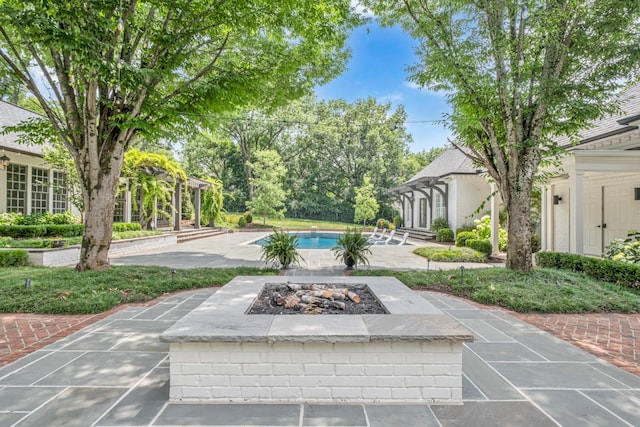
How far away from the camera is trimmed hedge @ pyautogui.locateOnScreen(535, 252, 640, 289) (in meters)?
5.90

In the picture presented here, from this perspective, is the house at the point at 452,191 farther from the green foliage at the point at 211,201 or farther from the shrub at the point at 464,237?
the green foliage at the point at 211,201

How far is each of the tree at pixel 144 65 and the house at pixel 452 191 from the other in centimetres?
896

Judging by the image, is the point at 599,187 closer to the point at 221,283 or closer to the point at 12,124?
the point at 221,283

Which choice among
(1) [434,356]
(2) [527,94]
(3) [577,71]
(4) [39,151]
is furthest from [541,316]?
(4) [39,151]

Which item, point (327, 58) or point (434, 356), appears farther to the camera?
point (327, 58)

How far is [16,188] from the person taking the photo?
11.1 m

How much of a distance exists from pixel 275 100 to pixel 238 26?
2161 mm

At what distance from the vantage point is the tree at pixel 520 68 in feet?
18.8

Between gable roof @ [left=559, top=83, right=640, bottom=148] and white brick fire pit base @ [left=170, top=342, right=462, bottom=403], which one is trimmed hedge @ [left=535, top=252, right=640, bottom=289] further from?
white brick fire pit base @ [left=170, top=342, right=462, bottom=403]

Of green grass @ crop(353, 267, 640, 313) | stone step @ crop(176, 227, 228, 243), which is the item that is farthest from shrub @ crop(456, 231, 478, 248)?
stone step @ crop(176, 227, 228, 243)

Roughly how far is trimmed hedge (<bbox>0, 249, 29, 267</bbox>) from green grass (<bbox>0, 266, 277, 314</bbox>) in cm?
49

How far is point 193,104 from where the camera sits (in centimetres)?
692

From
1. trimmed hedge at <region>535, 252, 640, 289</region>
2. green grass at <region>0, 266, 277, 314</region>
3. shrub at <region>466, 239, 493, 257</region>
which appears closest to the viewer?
green grass at <region>0, 266, 277, 314</region>

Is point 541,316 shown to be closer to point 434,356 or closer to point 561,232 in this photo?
point 434,356
